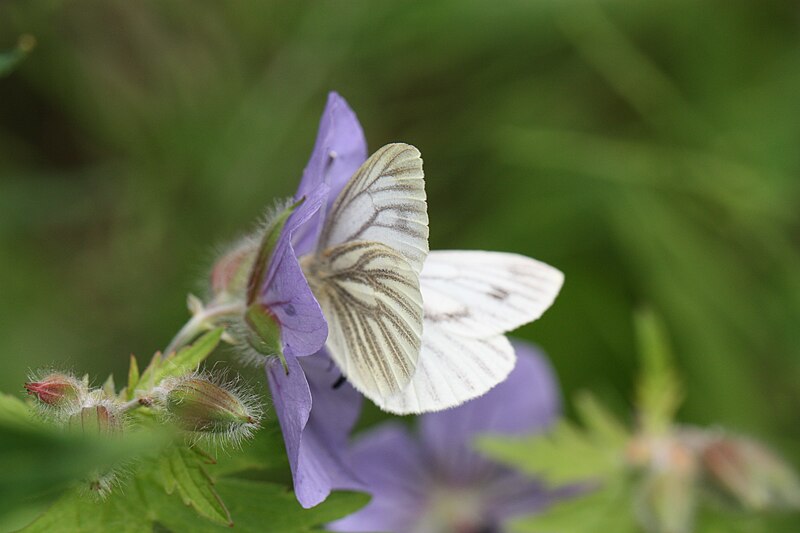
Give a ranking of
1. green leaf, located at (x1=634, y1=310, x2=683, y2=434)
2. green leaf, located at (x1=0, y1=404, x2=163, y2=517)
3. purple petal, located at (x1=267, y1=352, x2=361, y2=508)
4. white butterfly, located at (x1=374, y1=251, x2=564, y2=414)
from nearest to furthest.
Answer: green leaf, located at (x1=0, y1=404, x2=163, y2=517)
purple petal, located at (x1=267, y1=352, x2=361, y2=508)
white butterfly, located at (x1=374, y1=251, x2=564, y2=414)
green leaf, located at (x1=634, y1=310, x2=683, y2=434)

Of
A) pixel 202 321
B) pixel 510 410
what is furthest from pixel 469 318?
pixel 510 410

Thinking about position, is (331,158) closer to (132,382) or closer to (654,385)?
(132,382)

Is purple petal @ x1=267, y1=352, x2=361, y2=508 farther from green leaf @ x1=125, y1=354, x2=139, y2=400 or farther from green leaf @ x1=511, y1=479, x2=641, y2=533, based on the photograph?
green leaf @ x1=511, y1=479, x2=641, y2=533

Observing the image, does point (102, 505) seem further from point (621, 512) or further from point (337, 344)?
point (621, 512)

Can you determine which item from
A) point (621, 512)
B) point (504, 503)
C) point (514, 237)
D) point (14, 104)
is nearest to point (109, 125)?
point (14, 104)

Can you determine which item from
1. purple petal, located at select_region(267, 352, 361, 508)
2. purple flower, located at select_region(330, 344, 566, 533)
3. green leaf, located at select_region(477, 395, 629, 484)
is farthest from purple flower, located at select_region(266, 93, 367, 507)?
purple flower, located at select_region(330, 344, 566, 533)

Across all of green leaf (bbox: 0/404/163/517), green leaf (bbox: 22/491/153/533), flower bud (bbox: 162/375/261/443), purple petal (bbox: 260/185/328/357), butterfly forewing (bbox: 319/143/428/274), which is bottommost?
green leaf (bbox: 22/491/153/533)
